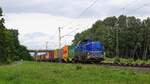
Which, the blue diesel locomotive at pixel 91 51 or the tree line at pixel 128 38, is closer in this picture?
the blue diesel locomotive at pixel 91 51

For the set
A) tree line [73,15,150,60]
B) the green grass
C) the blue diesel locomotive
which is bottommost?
the green grass

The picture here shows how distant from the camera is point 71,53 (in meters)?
77.2

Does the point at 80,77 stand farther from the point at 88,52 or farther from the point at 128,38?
the point at 128,38

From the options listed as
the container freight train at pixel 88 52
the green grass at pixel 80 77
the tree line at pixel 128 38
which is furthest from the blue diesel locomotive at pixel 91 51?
the tree line at pixel 128 38

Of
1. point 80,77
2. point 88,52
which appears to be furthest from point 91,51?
point 80,77

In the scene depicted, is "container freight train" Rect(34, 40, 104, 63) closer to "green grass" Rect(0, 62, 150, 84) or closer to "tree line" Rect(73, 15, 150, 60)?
"green grass" Rect(0, 62, 150, 84)

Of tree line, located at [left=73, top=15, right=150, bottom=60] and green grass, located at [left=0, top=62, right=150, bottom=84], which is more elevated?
tree line, located at [left=73, top=15, right=150, bottom=60]

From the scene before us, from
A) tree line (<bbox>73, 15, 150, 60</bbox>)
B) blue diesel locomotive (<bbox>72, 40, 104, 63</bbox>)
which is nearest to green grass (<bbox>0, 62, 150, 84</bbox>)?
blue diesel locomotive (<bbox>72, 40, 104, 63</bbox>)

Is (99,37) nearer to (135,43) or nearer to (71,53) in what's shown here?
(135,43)

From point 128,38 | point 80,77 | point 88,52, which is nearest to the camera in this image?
point 80,77

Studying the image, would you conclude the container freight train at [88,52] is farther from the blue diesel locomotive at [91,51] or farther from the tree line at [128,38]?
the tree line at [128,38]

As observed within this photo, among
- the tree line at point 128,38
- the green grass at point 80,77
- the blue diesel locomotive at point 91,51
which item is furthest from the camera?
the tree line at point 128,38

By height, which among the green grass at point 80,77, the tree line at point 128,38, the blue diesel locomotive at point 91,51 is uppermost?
the tree line at point 128,38

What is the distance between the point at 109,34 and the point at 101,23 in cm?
2653
